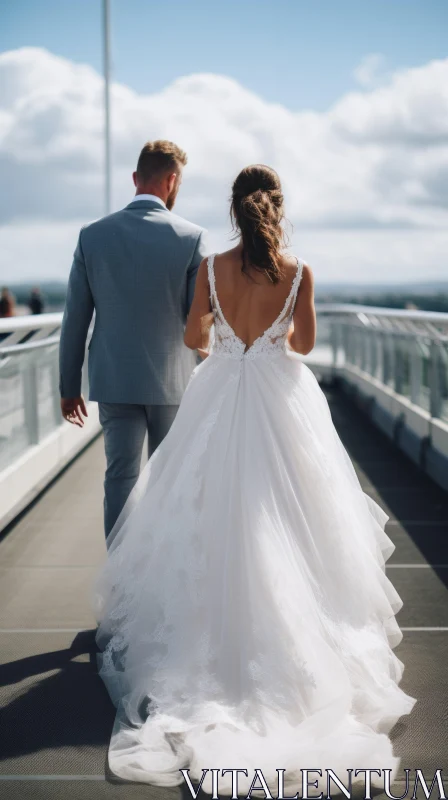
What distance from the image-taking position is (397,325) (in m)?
11.3

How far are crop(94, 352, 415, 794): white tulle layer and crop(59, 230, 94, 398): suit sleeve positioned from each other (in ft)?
2.17

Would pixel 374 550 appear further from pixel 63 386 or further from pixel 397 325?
pixel 397 325

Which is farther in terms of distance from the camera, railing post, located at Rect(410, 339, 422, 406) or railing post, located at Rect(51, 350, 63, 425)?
railing post, located at Rect(410, 339, 422, 406)

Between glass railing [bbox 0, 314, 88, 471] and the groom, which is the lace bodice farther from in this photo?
glass railing [bbox 0, 314, 88, 471]

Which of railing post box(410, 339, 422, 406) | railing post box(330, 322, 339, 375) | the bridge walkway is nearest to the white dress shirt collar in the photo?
the bridge walkway

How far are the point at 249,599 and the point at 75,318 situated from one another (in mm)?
1567

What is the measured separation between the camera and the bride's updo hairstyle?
3680mm

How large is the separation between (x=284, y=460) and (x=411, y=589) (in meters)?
1.66

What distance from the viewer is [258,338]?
12.7 ft

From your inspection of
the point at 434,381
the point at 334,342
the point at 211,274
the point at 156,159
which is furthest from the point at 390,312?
the point at 211,274

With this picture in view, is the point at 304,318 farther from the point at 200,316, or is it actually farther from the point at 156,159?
the point at 156,159

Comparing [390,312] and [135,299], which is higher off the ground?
[135,299]

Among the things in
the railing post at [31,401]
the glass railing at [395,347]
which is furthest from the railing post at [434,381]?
the railing post at [31,401]

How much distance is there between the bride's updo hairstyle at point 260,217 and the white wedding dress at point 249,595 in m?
0.14
